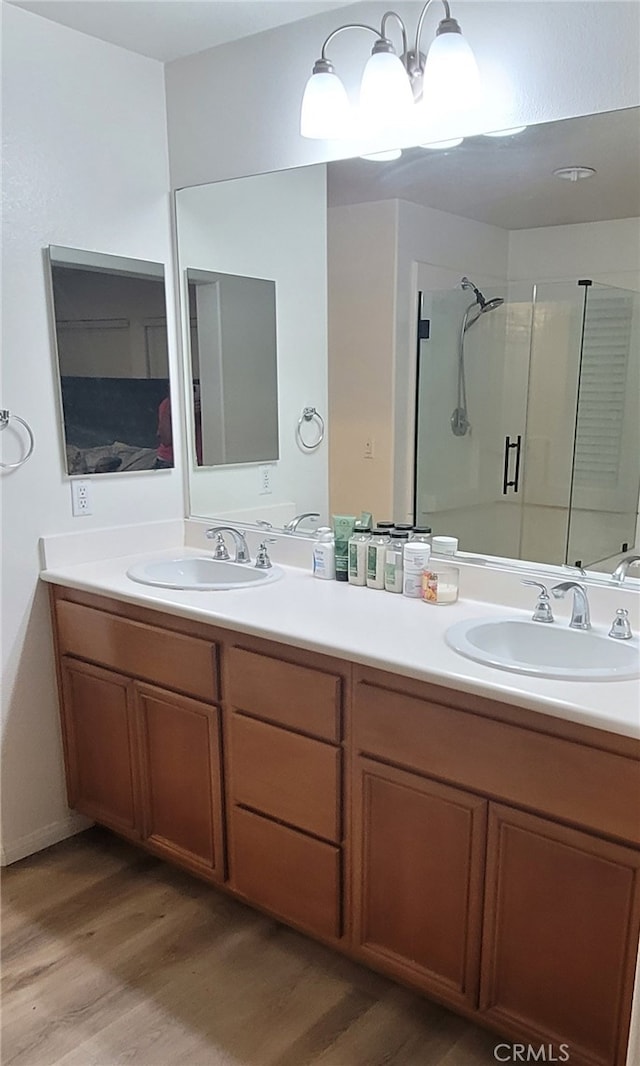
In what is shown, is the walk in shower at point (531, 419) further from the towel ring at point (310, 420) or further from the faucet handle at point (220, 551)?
the faucet handle at point (220, 551)

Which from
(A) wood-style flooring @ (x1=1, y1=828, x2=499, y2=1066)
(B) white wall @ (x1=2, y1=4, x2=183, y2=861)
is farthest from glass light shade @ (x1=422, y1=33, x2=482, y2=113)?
(A) wood-style flooring @ (x1=1, y1=828, x2=499, y2=1066)

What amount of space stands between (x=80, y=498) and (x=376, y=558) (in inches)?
38.5

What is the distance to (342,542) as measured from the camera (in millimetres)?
2289

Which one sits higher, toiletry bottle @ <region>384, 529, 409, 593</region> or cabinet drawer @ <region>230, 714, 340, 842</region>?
toiletry bottle @ <region>384, 529, 409, 593</region>

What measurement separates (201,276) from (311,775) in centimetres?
169

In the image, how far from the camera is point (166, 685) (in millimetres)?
2133

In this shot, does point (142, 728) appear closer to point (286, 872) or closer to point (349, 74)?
point (286, 872)

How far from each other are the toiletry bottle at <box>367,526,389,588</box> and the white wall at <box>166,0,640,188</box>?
1078 mm

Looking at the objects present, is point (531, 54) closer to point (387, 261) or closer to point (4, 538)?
point (387, 261)

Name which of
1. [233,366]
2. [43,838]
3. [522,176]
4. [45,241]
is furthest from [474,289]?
[43,838]

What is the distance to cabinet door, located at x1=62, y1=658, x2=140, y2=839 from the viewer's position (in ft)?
7.52

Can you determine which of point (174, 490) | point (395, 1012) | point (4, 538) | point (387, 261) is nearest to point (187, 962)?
point (395, 1012)

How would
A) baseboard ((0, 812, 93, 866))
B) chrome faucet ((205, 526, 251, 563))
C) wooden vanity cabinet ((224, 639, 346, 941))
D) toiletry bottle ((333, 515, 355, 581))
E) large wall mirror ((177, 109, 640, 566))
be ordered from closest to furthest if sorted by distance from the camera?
1. wooden vanity cabinet ((224, 639, 346, 941))
2. large wall mirror ((177, 109, 640, 566))
3. toiletry bottle ((333, 515, 355, 581))
4. baseboard ((0, 812, 93, 866))
5. chrome faucet ((205, 526, 251, 563))

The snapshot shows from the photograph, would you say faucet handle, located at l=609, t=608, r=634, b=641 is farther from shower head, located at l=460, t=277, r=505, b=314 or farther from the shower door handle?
shower head, located at l=460, t=277, r=505, b=314
